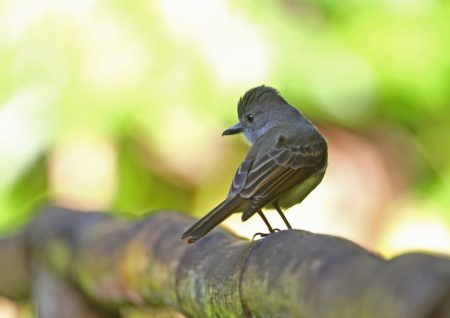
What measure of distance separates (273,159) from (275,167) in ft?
0.09

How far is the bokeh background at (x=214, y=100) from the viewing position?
229 inches

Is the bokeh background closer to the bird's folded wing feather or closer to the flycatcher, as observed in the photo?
the flycatcher

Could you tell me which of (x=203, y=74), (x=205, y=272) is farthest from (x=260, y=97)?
(x=203, y=74)

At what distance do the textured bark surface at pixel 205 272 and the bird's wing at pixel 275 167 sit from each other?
0.37 m

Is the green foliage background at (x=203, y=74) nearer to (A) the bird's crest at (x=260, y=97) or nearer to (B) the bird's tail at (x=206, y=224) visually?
(A) the bird's crest at (x=260, y=97)

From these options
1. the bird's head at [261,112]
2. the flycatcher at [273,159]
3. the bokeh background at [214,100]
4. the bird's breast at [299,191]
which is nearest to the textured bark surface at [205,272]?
the flycatcher at [273,159]

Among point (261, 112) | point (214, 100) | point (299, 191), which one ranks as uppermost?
point (261, 112)

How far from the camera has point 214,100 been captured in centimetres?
580

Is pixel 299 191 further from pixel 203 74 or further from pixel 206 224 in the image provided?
pixel 203 74

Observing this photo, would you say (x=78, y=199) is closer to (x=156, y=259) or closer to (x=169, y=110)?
(x=169, y=110)

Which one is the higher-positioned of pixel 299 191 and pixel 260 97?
pixel 260 97

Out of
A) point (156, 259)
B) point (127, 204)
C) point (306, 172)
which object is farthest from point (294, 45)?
point (156, 259)

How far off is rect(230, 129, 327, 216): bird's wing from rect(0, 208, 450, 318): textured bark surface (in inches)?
14.7

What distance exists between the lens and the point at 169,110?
19.3ft
